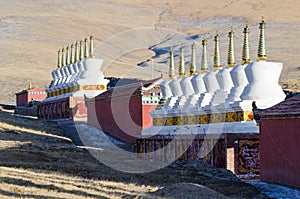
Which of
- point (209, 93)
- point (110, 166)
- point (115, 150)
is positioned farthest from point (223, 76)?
point (115, 150)

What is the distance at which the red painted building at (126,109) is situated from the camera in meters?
34.1

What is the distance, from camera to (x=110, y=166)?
81.9 feet

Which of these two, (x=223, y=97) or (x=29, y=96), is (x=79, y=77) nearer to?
(x=29, y=96)

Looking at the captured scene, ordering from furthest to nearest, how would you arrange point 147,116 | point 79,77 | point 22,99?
point 22,99
point 79,77
point 147,116

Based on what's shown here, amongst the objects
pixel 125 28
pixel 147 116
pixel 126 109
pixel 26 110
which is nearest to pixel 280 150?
pixel 147 116

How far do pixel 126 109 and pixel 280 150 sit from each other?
1749 centimetres

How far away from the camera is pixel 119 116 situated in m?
37.1

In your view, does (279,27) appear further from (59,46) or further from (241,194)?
(241,194)

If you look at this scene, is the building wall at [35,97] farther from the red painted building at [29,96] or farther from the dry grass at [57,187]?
the dry grass at [57,187]

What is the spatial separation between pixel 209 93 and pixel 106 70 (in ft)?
259

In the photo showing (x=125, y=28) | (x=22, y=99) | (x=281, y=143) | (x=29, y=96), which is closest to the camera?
(x=281, y=143)

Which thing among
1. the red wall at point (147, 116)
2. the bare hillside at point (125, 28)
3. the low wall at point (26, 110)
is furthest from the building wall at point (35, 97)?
the red wall at point (147, 116)

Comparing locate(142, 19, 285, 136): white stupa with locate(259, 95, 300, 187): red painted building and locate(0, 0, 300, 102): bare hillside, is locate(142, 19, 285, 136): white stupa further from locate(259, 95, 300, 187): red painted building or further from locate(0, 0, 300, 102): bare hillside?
locate(0, 0, 300, 102): bare hillside

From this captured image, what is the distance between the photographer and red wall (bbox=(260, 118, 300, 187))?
18.6 meters
